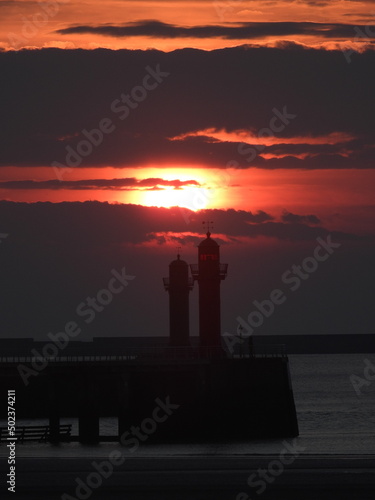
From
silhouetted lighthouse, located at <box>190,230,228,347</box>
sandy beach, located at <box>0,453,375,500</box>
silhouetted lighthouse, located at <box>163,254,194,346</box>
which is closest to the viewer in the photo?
sandy beach, located at <box>0,453,375,500</box>

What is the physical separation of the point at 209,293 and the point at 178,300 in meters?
13.2

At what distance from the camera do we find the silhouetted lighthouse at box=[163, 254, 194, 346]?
99000mm

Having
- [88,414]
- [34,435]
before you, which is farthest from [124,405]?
[34,435]

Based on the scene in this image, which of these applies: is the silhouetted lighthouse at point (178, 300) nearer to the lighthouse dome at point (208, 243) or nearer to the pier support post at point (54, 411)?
the lighthouse dome at point (208, 243)

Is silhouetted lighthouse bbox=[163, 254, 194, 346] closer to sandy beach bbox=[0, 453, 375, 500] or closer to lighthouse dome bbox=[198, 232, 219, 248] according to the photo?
lighthouse dome bbox=[198, 232, 219, 248]

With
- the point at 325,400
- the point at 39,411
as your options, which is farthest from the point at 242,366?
the point at 325,400

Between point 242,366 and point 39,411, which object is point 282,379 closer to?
point 242,366

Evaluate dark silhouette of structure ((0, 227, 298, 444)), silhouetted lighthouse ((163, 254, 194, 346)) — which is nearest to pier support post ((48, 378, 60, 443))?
dark silhouette of structure ((0, 227, 298, 444))

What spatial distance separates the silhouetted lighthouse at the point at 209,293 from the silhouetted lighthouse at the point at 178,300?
36.5ft

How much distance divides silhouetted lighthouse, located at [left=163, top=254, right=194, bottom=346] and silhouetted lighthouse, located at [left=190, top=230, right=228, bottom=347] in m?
11.1

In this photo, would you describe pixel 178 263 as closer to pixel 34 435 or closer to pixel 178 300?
pixel 178 300

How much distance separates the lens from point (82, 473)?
190 feet

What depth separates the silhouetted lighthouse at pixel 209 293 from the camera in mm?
86750

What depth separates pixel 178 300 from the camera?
100 metres
